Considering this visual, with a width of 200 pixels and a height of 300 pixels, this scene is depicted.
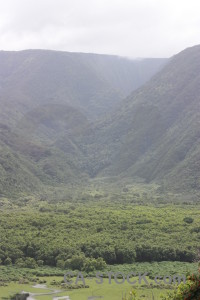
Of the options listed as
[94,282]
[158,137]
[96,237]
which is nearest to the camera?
[94,282]

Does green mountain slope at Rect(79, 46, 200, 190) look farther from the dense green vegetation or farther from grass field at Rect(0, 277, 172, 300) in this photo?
grass field at Rect(0, 277, 172, 300)

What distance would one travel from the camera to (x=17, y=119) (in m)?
198

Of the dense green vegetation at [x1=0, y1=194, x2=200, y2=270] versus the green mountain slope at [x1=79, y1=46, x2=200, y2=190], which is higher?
the green mountain slope at [x1=79, y1=46, x2=200, y2=190]

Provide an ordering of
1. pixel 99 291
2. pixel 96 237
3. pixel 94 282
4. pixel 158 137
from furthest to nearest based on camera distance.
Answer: pixel 158 137
pixel 96 237
pixel 94 282
pixel 99 291

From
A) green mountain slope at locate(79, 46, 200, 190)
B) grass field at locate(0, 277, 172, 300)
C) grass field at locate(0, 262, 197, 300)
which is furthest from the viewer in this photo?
green mountain slope at locate(79, 46, 200, 190)

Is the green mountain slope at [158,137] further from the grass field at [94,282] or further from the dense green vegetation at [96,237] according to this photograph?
the grass field at [94,282]

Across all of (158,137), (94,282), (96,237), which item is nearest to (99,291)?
(94,282)

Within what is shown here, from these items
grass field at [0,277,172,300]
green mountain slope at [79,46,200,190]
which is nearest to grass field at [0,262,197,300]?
grass field at [0,277,172,300]

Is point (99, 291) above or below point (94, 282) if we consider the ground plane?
below

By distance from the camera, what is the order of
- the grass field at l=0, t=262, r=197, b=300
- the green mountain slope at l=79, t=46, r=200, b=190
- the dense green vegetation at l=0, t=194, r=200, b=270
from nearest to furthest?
the grass field at l=0, t=262, r=197, b=300
the dense green vegetation at l=0, t=194, r=200, b=270
the green mountain slope at l=79, t=46, r=200, b=190

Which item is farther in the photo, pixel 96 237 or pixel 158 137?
pixel 158 137

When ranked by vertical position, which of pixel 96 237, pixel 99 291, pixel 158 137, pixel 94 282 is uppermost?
pixel 158 137

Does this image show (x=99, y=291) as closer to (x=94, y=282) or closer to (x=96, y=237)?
(x=94, y=282)

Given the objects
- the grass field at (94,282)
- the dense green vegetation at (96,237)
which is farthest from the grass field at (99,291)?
the dense green vegetation at (96,237)
